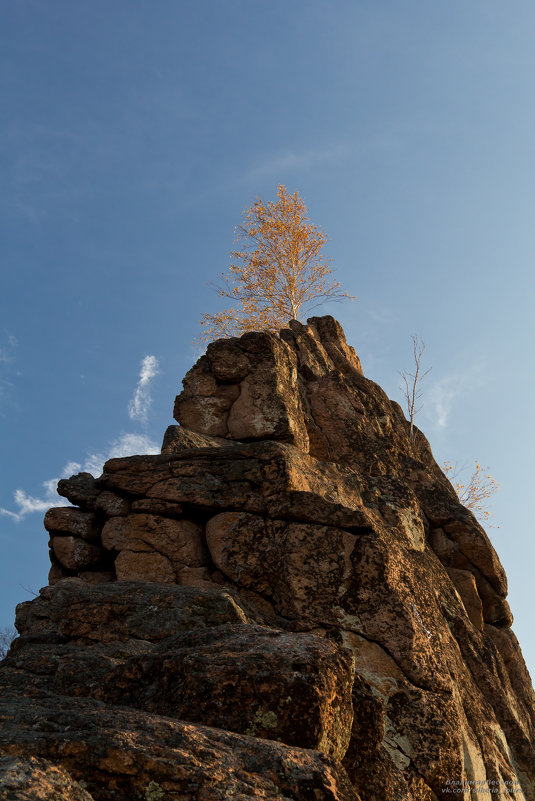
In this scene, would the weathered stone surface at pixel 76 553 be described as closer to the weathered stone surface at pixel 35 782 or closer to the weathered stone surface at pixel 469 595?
the weathered stone surface at pixel 469 595

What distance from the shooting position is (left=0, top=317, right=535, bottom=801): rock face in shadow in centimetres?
473

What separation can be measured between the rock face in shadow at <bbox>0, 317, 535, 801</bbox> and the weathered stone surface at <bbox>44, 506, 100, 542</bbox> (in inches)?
1.6

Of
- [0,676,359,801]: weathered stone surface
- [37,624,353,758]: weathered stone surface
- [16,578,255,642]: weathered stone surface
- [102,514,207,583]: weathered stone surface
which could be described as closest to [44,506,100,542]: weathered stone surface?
[102,514,207,583]: weathered stone surface

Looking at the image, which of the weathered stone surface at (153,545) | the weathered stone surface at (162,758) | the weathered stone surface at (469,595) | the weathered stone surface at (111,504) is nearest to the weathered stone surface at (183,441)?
the weathered stone surface at (111,504)

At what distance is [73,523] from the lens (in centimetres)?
1309

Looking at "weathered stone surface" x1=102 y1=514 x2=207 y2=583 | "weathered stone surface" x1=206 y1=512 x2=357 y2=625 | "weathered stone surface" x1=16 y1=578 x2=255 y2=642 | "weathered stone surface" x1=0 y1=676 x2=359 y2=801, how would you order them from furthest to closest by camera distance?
1. "weathered stone surface" x1=102 y1=514 x2=207 y2=583
2. "weathered stone surface" x1=206 y1=512 x2=357 y2=625
3. "weathered stone surface" x1=16 y1=578 x2=255 y2=642
4. "weathered stone surface" x1=0 y1=676 x2=359 y2=801

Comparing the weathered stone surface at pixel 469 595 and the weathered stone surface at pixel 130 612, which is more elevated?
the weathered stone surface at pixel 469 595

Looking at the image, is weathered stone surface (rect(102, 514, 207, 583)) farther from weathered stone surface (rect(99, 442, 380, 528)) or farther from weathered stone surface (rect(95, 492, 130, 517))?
weathered stone surface (rect(99, 442, 380, 528))

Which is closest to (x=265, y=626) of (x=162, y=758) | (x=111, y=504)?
(x=162, y=758)

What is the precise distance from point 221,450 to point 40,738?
8.87m

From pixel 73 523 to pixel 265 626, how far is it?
18.1ft

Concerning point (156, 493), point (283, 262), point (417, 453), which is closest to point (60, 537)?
point (156, 493)

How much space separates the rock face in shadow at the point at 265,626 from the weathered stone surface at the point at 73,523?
0.04 m

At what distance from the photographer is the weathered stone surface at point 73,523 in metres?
13.0
